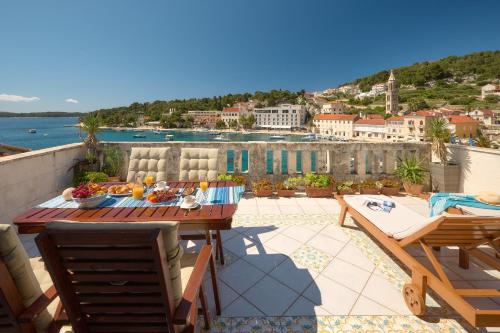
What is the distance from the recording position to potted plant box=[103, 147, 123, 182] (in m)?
5.82

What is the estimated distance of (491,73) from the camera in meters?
73.2

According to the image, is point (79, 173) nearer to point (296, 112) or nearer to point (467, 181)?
point (467, 181)

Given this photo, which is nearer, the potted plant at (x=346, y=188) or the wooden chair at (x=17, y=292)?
the wooden chair at (x=17, y=292)

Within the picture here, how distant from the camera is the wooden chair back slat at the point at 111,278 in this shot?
109cm

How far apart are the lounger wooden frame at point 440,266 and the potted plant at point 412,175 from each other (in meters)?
3.32

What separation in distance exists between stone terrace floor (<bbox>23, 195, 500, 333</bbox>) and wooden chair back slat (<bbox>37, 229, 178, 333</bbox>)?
1.05 meters

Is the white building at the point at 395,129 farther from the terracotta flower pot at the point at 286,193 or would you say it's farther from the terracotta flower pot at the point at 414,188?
the terracotta flower pot at the point at 286,193

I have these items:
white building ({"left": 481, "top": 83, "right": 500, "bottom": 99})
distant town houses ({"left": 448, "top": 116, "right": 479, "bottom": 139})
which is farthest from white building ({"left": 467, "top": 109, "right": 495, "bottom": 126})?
white building ({"left": 481, "top": 83, "right": 500, "bottom": 99})

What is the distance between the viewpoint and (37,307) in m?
1.29

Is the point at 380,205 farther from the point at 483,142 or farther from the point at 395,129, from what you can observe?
the point at 395,129

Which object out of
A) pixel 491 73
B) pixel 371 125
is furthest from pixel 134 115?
pixel 491 73

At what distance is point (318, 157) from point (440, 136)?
2867 mm

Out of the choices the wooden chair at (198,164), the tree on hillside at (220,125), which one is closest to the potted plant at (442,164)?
the wooden chair at (198,164)

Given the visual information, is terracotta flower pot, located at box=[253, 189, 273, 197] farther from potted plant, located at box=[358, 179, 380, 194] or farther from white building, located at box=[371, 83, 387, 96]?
white building, located at box=[371, 83, 387, 96]
